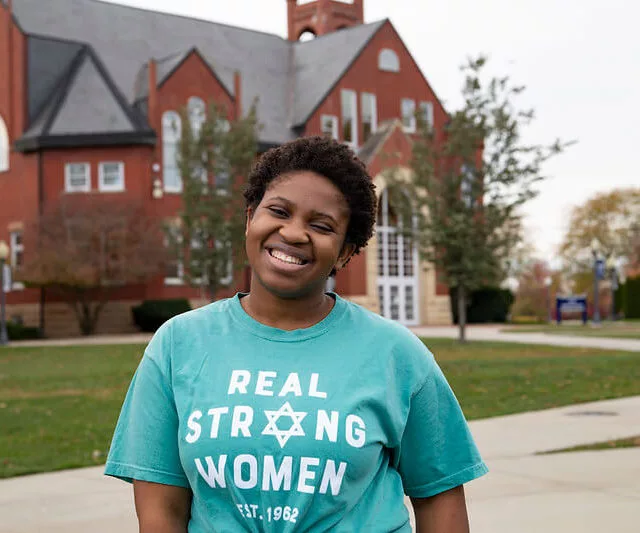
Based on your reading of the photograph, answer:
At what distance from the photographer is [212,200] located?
27.7 metres

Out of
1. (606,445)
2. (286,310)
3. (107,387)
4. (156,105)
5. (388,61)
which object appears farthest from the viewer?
(388,61)

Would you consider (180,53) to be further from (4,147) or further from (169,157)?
(4,147)

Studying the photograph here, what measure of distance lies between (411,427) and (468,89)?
2162 centimetres

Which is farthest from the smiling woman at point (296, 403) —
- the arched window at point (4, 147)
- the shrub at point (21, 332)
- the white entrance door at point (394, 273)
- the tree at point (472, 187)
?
the white entrance door at point (394, 273)

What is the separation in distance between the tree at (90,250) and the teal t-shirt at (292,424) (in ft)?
98.0

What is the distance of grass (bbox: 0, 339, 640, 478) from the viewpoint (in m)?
8.59

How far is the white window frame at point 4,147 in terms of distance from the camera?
3630 cm

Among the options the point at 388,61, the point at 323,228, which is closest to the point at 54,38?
the point at 388,61

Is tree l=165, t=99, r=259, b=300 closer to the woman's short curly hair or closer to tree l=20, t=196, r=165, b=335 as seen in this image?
tree l=20, t=196, r=165, b=335

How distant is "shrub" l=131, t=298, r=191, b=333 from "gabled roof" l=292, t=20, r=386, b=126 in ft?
32.0

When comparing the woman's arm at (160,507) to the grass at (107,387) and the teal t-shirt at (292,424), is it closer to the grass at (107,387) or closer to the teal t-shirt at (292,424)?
the teal t-shirt at (292,424)

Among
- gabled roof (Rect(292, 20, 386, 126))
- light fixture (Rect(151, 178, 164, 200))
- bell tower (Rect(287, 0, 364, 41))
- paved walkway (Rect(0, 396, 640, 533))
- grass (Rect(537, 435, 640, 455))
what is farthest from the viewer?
bell tower (Rect(287, 0, 364, 41))

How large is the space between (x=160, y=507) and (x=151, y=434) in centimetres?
18

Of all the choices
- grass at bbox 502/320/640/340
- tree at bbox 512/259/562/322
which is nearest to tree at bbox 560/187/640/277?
tree at bbox 512/259/562/322
